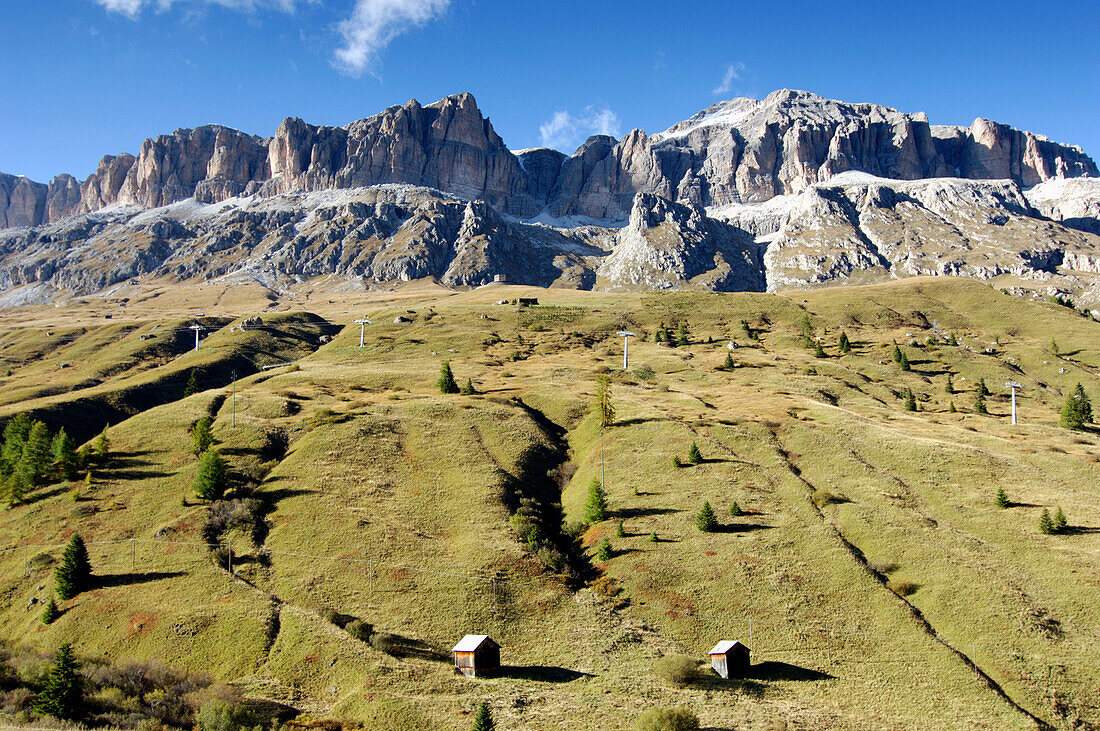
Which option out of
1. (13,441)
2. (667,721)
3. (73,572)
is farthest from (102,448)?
(667,721)

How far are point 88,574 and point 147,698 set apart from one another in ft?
77.2

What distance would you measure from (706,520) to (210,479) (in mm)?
54675

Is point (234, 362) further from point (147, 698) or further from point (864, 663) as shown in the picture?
point (864, 663)

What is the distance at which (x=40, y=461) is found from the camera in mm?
84125

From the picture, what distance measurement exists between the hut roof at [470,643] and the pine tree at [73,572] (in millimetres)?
36449

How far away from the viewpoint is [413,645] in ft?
178

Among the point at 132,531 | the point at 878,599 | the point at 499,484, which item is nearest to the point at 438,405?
the point at 499,484

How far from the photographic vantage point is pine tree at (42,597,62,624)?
58.4 m

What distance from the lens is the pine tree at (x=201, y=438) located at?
3445 inches

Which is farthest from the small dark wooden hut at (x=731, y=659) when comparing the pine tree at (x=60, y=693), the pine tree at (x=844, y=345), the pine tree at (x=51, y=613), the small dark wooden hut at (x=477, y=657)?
the pine tree at (x=844, y=345)

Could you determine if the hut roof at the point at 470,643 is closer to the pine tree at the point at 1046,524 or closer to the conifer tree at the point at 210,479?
the conifer tree at the point at 210,479

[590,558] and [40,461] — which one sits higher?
[40,461]

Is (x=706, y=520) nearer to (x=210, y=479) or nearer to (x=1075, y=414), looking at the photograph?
(x=210, y=479)

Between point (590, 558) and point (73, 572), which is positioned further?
point (590, 558)
